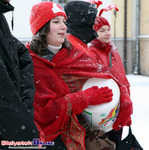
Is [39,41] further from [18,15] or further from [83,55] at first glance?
[18,15]

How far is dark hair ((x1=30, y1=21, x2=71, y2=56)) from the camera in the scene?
6.13 ft

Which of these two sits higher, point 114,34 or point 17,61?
point 17,61

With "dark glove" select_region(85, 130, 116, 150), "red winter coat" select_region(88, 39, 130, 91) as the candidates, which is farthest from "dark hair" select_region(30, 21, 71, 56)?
"red winter coat" select_region(88, 39, 130, 91)

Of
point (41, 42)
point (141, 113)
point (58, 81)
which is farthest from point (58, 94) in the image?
point (141, 113)

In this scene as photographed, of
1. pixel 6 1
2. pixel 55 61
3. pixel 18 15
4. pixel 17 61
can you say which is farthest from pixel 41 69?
pixel 18 15


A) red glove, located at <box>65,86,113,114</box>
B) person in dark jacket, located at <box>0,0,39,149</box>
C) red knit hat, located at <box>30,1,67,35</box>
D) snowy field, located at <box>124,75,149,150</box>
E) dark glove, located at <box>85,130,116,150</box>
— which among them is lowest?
snowy field, located at <box>124,75,149,150</box>

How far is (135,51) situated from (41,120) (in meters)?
11.2

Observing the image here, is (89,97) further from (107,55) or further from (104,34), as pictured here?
(104,34)

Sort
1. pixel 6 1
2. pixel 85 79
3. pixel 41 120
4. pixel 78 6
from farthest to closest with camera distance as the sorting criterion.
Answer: pixel 78 6
pixel 85 79
pixel 41 120
pixel 6 1

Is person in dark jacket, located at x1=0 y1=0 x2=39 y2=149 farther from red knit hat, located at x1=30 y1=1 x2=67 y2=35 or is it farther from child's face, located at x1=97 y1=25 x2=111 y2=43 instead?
child's face, located at x1=97 y1=25 x2=111 y2=43

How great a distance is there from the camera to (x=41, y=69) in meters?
1.79

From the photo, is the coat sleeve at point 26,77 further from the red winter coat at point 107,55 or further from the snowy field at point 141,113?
the snowy field at point 141,113

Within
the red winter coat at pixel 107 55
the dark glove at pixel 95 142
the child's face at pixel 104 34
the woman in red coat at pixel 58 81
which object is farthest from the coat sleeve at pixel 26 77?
the child's face at pixel 104 34

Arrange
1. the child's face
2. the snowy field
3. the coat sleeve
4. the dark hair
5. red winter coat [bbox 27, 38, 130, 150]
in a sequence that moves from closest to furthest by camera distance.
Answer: the coat sleeve
red winter coat [bbox 27, 38, 130, 150]
the dark hair
the child's face
the snowy field
